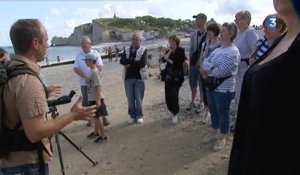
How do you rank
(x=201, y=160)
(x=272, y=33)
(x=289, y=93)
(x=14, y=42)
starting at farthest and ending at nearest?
(x=201, y=160) → (x=272, y=33) → (x=14, y=42) → (x=289, y=93)

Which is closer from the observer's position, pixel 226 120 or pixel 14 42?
pixel 14 42

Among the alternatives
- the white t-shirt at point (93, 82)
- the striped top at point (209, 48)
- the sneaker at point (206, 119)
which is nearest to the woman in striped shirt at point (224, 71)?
the striped top at point (209, 48)

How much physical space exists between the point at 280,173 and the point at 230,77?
15.1 feet

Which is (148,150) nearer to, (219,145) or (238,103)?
(219,145)

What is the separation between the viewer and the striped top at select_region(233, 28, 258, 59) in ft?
21.8

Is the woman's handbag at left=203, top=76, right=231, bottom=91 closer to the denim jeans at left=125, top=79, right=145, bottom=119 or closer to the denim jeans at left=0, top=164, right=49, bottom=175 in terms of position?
the denim jeans at left=125, top=79, right=145, bottom=119

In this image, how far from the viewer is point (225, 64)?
596cm

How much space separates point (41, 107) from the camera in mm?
2695

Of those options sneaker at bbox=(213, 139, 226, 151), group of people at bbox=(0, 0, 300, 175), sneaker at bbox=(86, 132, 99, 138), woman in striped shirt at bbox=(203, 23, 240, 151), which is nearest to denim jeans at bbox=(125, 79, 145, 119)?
sneaker at bbox=(86, 132, 99, 138)

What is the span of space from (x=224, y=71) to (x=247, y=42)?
1063 mm

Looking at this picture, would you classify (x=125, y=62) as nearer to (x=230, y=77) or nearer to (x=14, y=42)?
(x=230, y=77)

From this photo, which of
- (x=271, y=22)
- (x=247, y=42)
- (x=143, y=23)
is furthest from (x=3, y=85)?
(x=143, y=23)

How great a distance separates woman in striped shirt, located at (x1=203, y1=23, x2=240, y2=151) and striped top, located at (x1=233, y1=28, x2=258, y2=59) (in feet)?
2.63

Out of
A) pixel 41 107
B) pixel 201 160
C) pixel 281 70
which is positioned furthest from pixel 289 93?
pixel 201 160
